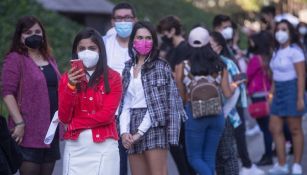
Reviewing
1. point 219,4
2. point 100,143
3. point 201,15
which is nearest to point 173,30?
point 100,143

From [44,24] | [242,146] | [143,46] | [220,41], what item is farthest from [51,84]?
[44,24]

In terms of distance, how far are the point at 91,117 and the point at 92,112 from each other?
0.05 meters

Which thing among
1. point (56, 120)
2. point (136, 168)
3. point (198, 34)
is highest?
point (198, 34)

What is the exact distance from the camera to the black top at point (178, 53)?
8379mm

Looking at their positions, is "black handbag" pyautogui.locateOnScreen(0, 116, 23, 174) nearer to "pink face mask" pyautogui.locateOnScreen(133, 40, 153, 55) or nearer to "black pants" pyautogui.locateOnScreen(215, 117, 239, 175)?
"pink face mask" pyautogui.locateOnScreen(133, 40, 153, 55)

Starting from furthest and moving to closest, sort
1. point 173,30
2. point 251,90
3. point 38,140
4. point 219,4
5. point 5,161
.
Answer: point 219,4
point 251,90
point 173,30
point 38,140
point 5,161

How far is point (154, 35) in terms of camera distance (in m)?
6.98

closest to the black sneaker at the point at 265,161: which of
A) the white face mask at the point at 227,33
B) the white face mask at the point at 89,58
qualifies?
the white face mask at the point at 227,33

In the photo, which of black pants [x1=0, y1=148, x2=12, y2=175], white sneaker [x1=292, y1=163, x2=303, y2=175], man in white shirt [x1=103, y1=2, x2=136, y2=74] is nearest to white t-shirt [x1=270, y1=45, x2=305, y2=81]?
white sneaker [x1=292, y1=163, x2=303, y2=175]

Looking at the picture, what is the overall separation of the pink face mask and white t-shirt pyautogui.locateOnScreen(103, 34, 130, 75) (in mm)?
638

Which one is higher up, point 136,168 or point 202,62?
point 202,62

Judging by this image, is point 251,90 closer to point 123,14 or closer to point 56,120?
point 123,14

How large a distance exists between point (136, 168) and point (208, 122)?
120 centimetres

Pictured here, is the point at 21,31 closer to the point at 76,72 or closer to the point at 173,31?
the point at 76,72
